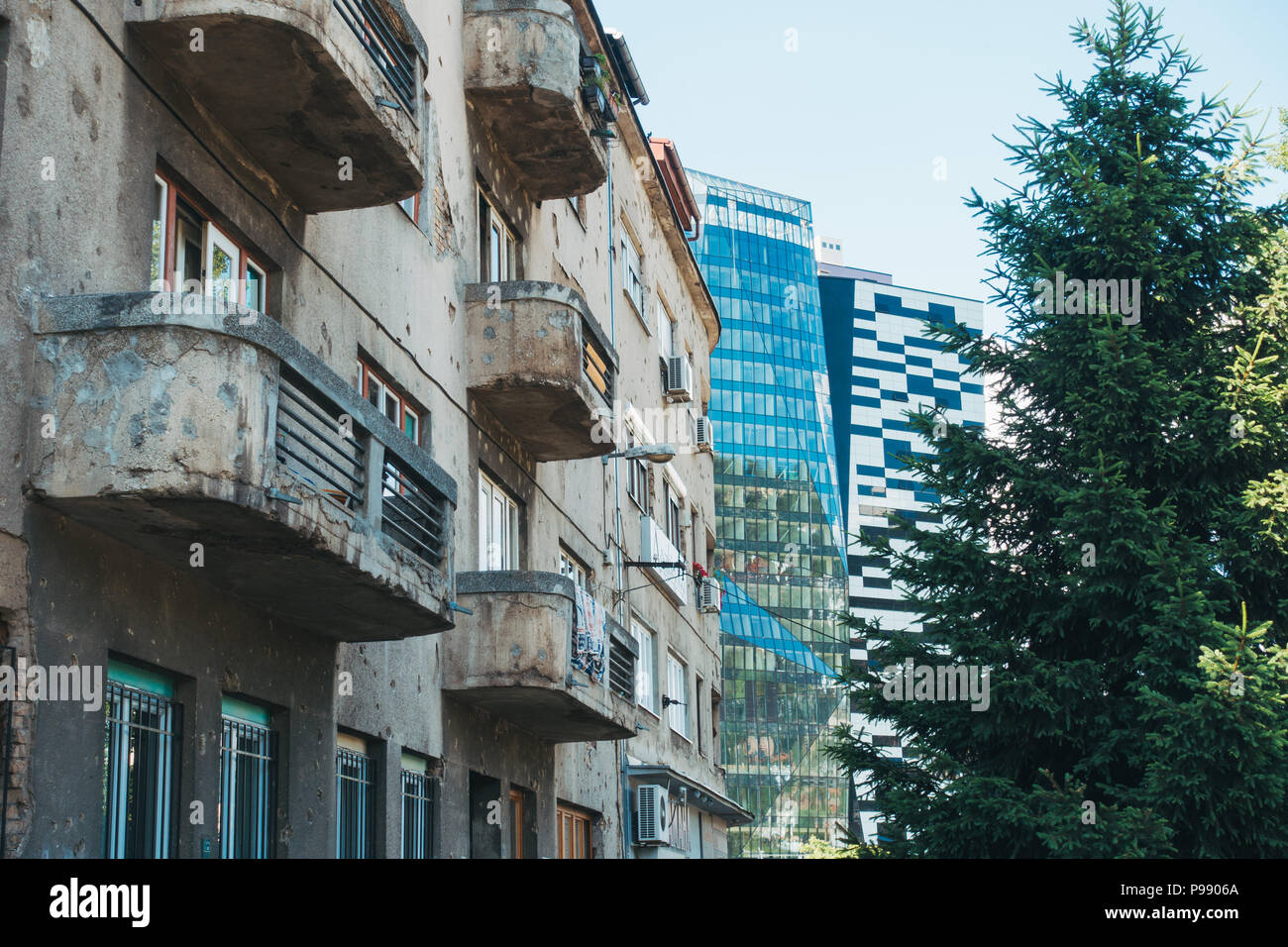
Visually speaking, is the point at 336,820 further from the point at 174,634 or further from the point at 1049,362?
the point at 1049,362

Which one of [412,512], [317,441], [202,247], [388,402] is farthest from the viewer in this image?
[388,402]

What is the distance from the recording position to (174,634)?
8.31m

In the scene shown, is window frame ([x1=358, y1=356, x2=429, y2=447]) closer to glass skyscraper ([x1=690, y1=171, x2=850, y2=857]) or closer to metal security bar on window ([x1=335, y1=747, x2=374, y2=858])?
metal security bar on window ([x1=335, y1=747, x2=374, y2=858])

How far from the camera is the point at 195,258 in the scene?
915 cm

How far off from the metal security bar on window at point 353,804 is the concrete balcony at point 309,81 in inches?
168

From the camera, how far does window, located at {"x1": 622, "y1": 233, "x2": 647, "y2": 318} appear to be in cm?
2272

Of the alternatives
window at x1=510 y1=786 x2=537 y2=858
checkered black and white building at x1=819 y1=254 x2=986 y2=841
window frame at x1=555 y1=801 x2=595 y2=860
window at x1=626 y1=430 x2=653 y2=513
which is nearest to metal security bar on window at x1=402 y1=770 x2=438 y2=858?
window at x1=510 y1=786 x2=537 y2=858

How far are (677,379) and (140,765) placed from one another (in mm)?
17653

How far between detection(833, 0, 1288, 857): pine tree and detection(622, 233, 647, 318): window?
20.3 ft

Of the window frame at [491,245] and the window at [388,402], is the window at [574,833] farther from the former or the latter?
the window frame at [491,245]

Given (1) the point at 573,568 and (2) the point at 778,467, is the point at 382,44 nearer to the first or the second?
(1) the point at 573,568

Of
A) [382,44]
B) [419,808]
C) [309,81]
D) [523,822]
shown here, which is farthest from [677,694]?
[309,81]
